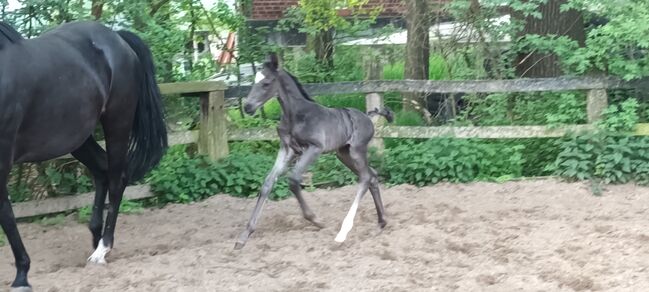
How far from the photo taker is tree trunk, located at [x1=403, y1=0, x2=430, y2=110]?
10766 millimetres

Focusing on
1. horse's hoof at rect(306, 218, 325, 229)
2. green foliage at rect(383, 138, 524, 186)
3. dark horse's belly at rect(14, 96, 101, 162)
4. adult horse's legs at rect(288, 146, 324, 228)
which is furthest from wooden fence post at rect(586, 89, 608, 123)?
dark horse's belly at rect(14, 96, 101, 162)

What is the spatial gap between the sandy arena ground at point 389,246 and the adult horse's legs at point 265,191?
3.6 inches

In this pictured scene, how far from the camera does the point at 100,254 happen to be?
5820 mm

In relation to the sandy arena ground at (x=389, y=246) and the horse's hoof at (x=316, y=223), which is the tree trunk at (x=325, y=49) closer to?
the sandy arena ground at (x=389, y=246)

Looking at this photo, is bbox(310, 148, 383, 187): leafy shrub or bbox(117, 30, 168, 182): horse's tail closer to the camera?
bbox(117, 30, 168, 182): horse's tail

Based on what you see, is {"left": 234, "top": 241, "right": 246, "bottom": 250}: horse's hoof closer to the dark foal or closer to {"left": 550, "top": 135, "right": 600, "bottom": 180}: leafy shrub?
the dark foal

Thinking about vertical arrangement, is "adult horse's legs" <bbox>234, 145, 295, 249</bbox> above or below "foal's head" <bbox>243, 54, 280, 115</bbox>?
below

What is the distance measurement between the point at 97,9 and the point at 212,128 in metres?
1.69

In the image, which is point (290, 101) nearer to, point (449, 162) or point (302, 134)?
point (302, 134)

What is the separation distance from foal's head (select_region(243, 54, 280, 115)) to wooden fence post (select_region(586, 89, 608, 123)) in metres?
3.81

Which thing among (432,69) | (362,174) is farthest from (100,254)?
(432,69)

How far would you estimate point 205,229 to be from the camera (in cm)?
690

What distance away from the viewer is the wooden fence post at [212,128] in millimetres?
8625

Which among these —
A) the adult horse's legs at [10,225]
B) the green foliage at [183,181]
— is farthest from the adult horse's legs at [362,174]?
the adult horse's legs at [10,225]
